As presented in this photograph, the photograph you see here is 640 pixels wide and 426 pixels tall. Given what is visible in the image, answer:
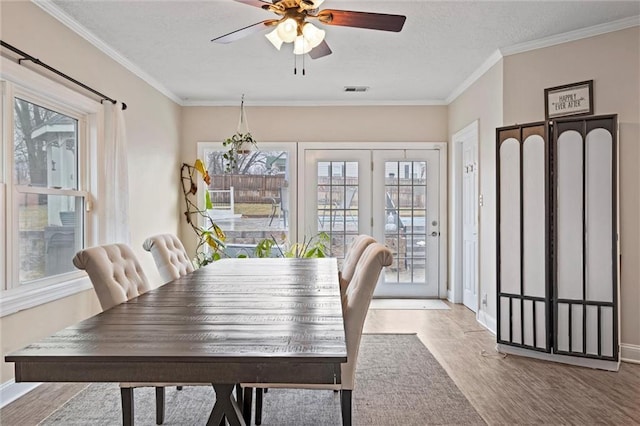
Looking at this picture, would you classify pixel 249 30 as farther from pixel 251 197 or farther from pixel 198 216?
pixel 198 216

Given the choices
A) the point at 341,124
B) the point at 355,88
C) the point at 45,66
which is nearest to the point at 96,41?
the point at 45,66

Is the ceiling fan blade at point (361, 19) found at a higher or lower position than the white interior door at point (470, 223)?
higher

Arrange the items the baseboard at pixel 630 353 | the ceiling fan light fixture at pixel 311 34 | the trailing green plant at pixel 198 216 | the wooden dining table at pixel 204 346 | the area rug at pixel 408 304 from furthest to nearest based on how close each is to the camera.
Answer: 1. the trailing green plant at pixel 198 216
2. the area rug at pixel 408 304
3. the baseboard at pixel 630 353
4. the ceiling fan light fixture at pixel 311 34
5. the wooden dining table at pixel 204 346

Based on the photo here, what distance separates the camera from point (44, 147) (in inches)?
132

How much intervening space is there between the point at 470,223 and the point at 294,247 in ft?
6.60

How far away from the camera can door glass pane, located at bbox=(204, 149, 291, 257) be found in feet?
20.5

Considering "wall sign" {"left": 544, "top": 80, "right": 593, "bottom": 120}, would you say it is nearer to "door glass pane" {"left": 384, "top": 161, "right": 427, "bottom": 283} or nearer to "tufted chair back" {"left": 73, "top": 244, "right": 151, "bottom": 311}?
"door glass pane" {"left": 384, "top": 161, "right": 427, "bottom": 283}

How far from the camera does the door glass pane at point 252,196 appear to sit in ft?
20.5

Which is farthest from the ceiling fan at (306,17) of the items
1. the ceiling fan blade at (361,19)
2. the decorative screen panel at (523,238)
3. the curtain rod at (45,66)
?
the decorative screen panel at (523,238)

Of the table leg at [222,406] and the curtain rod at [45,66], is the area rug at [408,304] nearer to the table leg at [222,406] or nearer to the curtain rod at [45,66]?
the curtain rod at [45,66]

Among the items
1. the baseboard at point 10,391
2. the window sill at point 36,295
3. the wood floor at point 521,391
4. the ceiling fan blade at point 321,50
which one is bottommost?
the wood floor at point 521,391

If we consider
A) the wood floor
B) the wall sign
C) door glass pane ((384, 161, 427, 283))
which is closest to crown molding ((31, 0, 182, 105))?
the wood floor

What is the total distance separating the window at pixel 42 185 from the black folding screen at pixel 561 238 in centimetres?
328

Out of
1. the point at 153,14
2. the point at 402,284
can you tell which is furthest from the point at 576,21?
the point at 402,284
